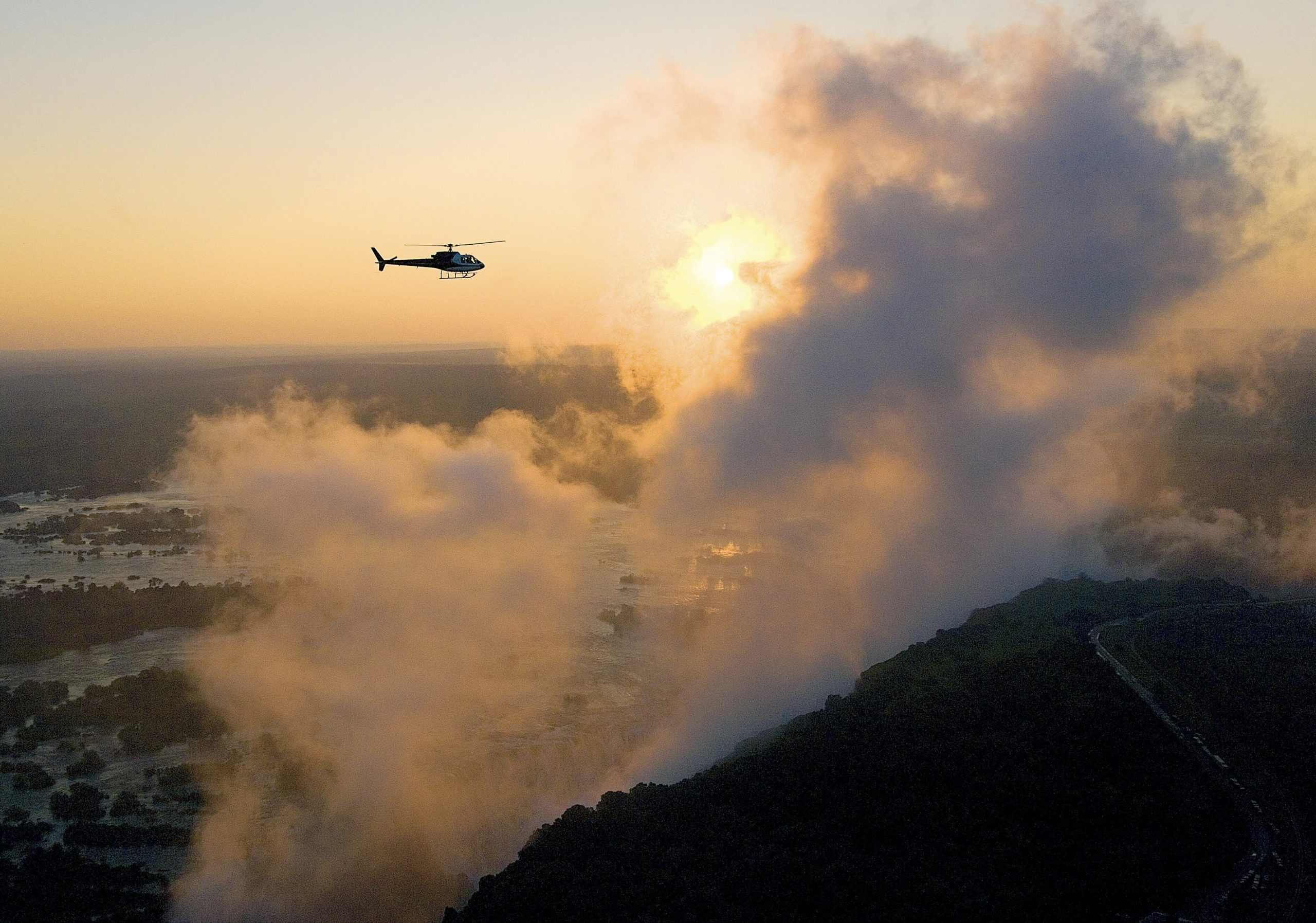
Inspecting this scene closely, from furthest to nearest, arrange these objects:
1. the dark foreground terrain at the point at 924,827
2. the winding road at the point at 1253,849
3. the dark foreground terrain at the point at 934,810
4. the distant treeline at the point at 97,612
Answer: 1. the distant treeline at the point at 97,612
2. the dark foreground terrain at the point at 934,810
3. the dark foreground terrain at the point at 924,827
4. the winding road at the point at 1253,849

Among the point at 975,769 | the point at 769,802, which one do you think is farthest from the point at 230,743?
the point at 975,769

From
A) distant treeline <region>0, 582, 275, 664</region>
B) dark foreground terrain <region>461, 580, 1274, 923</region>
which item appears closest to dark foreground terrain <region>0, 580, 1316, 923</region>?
dark foreground terrain <region>461, 580, 1274, 923</region>

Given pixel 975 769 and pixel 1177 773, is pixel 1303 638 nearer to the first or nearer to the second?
pixel 1177 773

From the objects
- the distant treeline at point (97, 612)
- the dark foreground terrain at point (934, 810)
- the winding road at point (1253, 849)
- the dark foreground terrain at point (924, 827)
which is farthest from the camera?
the distant treeline at point (97, 612)

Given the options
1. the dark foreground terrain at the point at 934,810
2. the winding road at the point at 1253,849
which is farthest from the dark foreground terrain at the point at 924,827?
the winding road at the point at 1253,849

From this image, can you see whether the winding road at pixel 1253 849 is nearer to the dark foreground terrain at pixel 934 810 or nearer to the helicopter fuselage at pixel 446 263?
the dark foreground terrain at pixel 934 810

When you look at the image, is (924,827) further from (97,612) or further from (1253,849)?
(97,612)
